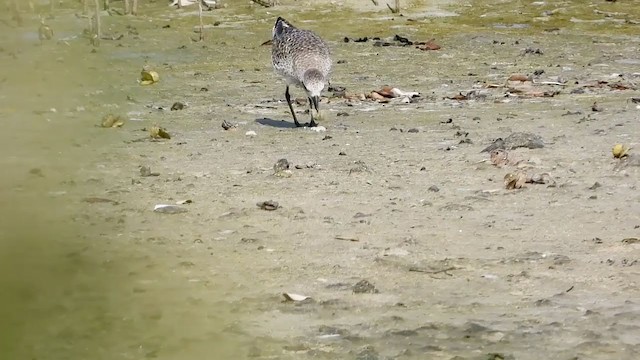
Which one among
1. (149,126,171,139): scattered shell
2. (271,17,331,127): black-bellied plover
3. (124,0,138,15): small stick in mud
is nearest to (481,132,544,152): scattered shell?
(271,17,331,127): black-bellied plover

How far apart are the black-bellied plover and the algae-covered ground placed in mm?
489

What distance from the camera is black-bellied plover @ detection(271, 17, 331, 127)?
35.9 feet

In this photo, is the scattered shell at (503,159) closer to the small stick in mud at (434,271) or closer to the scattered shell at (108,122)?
the small stick in mud at (434,271)

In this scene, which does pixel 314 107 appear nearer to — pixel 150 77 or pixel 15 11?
pixel 150 77

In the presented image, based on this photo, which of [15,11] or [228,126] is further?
[228,126]

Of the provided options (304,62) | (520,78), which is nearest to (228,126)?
(304,62)

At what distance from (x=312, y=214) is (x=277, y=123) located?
465 centimetres

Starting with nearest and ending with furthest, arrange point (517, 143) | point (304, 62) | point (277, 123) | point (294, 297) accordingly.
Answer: point (294, 297) → point (517, 143) → point (304, 62) → point (277, 123)

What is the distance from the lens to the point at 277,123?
1198cm

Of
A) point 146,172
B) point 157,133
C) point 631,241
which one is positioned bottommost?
point 157,133

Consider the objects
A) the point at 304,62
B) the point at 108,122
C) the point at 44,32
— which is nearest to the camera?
the point at 44,32

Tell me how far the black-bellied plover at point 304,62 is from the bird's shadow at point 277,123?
109 millimetres

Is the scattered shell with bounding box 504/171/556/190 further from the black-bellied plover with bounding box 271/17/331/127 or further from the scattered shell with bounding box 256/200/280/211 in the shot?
the black-bellied plover with bounding box 271/17/331/127

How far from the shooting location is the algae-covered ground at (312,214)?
1114 mm
